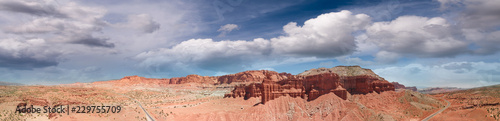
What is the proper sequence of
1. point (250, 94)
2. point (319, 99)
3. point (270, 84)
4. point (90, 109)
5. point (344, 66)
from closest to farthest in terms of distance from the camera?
1. point (90, 109)
2. point (319, 99)
3. point (270, 84)
4. point (250, 94)
5. point (344, 66)

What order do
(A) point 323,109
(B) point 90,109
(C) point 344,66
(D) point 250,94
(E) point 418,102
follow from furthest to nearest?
(C) point 344,66 → (D) point 250,94 → (E) point 418,102 → (A) point 323,109 → (B) point 90,109

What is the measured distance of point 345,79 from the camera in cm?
9481

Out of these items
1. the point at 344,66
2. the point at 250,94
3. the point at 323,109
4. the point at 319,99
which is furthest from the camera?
the point at 344,66

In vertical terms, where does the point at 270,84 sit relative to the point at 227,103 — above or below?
above

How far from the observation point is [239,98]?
380 ft

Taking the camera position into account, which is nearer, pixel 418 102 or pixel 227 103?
pixel 418 102

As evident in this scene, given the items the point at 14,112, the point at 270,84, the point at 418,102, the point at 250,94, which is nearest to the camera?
the point at 14,112

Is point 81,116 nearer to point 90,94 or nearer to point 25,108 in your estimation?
point 25,108

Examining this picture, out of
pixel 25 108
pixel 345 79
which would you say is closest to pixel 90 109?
pixel 25 108

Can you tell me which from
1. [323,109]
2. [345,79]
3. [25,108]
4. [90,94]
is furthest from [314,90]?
[90,94]

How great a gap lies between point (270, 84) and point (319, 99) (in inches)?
610

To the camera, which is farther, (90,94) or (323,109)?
(90,94)

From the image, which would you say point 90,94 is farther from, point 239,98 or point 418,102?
point 418,102

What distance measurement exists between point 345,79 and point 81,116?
7705 cm
